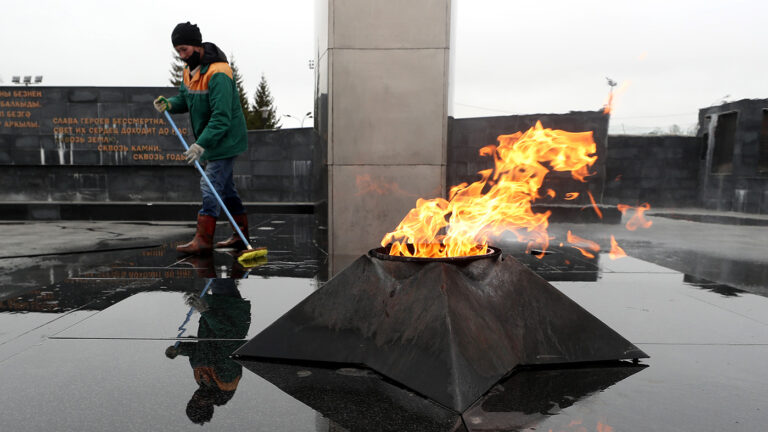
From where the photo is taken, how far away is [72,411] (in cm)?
171

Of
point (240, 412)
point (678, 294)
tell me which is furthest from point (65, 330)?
point (678, 294)

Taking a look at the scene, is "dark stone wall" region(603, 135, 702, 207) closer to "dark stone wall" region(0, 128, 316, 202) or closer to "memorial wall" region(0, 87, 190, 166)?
"dark stone wall" region(0, 128, 316, 202)

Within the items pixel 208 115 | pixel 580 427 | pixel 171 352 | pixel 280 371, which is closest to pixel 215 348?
pixel 171 352

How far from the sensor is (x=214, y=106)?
4805mm

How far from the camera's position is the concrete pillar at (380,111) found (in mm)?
5027

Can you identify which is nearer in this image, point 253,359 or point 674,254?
point 253,359

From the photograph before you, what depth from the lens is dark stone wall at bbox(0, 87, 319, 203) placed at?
11.1 metres

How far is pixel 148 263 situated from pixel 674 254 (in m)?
6.68

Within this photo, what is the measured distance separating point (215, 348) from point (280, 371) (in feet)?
1.40

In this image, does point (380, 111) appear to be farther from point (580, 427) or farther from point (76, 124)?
point (76, 124)

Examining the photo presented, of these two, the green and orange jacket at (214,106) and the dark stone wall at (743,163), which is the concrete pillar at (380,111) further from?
the dark stone wall at (743,163)

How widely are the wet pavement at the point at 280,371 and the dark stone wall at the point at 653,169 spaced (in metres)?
15.5

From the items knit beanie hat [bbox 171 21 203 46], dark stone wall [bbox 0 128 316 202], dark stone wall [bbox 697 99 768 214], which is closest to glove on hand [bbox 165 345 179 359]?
knit beanie hat [bbox 171 21 203 46]

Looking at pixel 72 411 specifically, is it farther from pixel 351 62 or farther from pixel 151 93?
pixel 151 93
